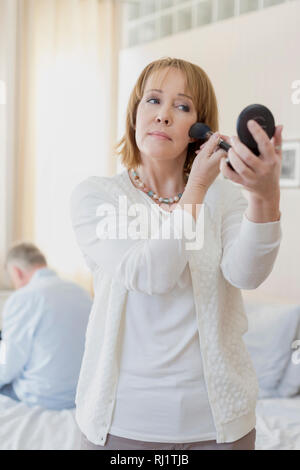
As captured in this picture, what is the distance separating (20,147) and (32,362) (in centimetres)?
52

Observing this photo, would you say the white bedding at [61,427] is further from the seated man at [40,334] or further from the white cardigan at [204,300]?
the white cardigan at [204,300]

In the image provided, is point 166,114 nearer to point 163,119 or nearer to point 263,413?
point 163,119

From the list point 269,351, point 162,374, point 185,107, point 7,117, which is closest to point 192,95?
point 185,107

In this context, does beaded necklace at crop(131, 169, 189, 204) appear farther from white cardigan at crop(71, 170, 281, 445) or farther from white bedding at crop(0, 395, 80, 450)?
white bedding at crop(0, 395, 80, 450)

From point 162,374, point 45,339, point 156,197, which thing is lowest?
point 45,339

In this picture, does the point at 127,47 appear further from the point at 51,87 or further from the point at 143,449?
the point at 143,449

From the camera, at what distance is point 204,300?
0.46 meters

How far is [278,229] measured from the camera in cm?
40

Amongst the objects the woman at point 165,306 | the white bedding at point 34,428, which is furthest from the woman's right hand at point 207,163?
the white bedding at point 34,428

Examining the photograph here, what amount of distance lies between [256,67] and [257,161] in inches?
10.8

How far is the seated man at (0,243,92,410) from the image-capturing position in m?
1.03

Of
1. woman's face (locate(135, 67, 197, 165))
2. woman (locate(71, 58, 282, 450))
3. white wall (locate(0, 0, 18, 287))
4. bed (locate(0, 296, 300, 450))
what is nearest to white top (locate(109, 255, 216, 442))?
woman (locate(71, 58, 282, 450))

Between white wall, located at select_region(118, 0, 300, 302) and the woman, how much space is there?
0.28ft

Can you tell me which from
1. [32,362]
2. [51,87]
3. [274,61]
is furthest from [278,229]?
[32,362]
